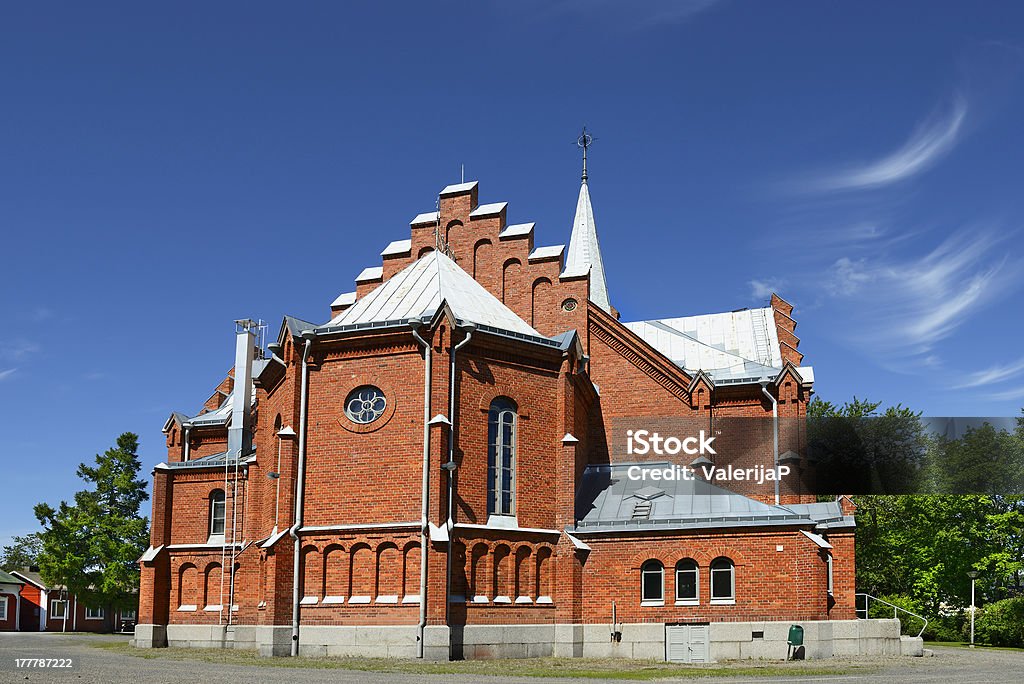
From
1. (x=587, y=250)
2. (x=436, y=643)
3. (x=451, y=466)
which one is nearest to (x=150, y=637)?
(x=436, y=643)

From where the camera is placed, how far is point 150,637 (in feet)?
113

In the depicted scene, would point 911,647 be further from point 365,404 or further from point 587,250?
point 587,250

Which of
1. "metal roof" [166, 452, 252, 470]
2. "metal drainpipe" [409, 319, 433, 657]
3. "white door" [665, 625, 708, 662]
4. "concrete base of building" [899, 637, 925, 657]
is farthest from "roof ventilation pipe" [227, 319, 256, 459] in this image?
"concrete base of building" [899, 637, 925, 657]

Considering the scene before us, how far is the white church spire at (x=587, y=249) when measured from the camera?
1970 inches

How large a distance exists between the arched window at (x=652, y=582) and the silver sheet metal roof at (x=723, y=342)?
8348mm

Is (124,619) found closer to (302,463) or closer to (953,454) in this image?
(302,463)

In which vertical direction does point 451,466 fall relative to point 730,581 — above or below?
above

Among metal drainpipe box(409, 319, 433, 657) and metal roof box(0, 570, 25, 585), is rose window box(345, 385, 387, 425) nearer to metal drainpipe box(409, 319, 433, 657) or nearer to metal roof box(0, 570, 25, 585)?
metal drainpipe box(409, 319, 433, 657)

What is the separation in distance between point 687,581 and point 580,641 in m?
3.47

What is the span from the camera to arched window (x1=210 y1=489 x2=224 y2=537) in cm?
3622

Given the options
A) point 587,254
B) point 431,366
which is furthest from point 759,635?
point 587,254

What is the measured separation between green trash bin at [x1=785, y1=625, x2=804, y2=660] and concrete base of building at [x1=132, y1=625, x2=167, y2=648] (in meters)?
21.1

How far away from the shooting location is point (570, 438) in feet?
98.7

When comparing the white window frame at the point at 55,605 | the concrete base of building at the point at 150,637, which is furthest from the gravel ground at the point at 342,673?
the white window frame at the point at 55,605
